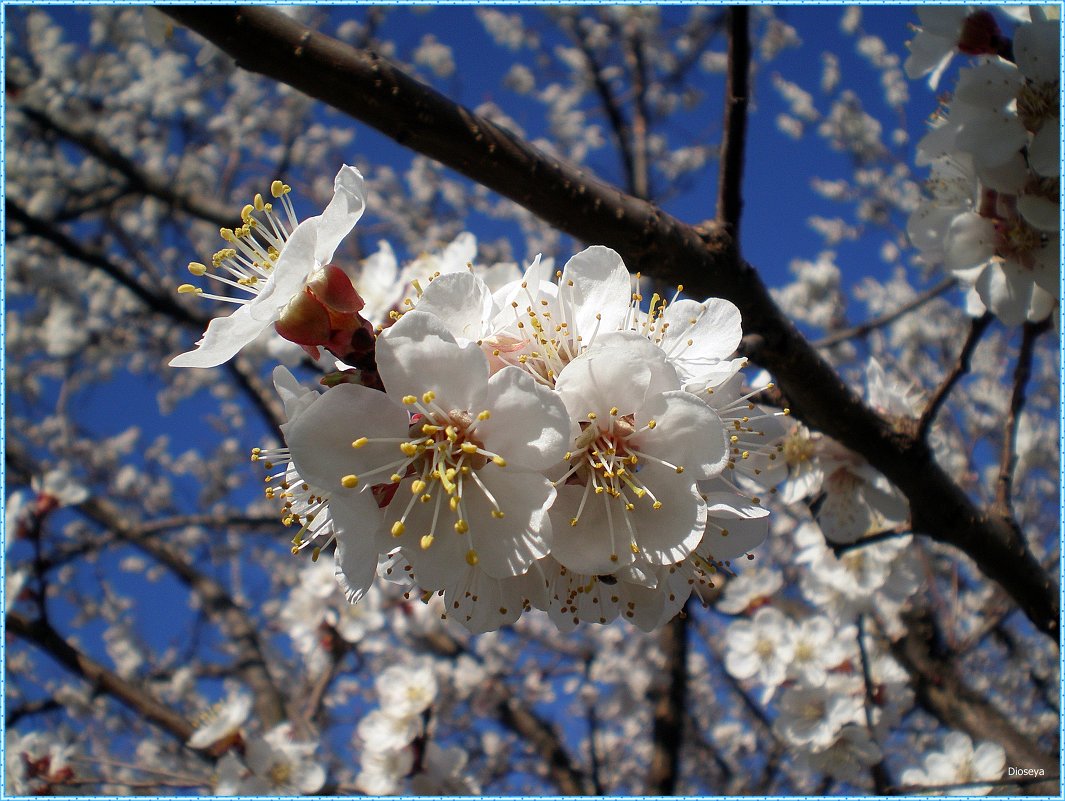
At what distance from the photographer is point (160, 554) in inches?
138

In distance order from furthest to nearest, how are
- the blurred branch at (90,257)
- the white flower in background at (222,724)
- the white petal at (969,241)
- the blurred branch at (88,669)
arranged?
the blurred branch at (90,257) → the white flower in background at (222,724) → the blurred branch at (88,669) → the white petal at (969,241)

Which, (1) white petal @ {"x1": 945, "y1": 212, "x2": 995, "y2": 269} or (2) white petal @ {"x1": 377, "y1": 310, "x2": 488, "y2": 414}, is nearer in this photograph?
(2) white petal @ {"x1": 377, "y1": 310, "x2": 488, "y2": 414}

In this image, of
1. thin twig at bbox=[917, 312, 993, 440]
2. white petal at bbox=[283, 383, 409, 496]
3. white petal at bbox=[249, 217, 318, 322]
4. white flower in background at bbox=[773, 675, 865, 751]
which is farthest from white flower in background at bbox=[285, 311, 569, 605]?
white flower in background at bbox=[773, 675, 865, 751]

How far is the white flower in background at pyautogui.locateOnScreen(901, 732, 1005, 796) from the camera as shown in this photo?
2219mm

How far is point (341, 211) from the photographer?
0.86 metres

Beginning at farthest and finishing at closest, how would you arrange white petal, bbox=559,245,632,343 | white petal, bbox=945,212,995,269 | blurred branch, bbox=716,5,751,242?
white petal, bbox=945,212,995,269 → blurred branch, bbox=716,5,751,242 → white petal, bbox=559,245,632,343

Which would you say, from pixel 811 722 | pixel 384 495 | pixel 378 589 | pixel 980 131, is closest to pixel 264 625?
pixel 378 589

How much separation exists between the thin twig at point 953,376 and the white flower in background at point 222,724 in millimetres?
2450

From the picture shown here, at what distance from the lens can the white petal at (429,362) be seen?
821 millimetres

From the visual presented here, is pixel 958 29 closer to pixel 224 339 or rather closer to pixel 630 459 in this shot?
pixel 630 459

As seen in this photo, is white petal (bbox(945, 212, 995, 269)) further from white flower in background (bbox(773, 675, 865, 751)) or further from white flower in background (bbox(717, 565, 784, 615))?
white flower in background (bbox(717, 565, 784, 615))

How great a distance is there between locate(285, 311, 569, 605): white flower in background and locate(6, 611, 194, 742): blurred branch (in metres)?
2.10

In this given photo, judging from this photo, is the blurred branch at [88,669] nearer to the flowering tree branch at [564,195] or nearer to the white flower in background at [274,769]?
the white flower in background at [274,769]

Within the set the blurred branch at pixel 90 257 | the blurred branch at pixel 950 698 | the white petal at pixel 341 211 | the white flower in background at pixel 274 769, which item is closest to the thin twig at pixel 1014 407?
the blurred branch at pixel 950 698
